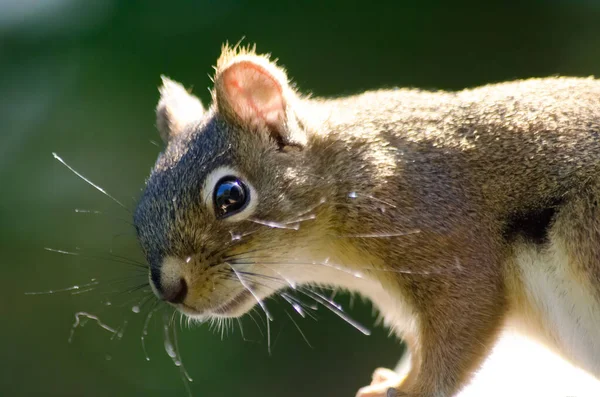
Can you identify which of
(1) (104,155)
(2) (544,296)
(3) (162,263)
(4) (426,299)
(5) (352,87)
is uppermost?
(5) (352,87)

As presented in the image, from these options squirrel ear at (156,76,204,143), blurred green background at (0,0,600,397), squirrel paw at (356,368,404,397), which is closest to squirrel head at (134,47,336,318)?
squirrel ear at (156,76,204,143)

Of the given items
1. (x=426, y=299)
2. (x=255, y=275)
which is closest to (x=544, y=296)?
(x=426, y=299)

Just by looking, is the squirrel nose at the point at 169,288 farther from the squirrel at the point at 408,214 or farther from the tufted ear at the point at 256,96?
the tufted ear at the point at 256,96

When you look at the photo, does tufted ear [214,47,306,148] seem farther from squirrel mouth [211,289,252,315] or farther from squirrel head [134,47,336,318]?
squirrel mouth [211,289,252,315]

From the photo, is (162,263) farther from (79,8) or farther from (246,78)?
(79,8)

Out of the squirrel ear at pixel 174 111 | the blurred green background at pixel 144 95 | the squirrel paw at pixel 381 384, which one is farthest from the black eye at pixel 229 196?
the blurred green background at pixel 144 95

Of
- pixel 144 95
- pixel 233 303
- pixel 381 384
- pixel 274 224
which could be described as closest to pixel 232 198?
pixel 274 224

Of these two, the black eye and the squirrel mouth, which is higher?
the black eye
